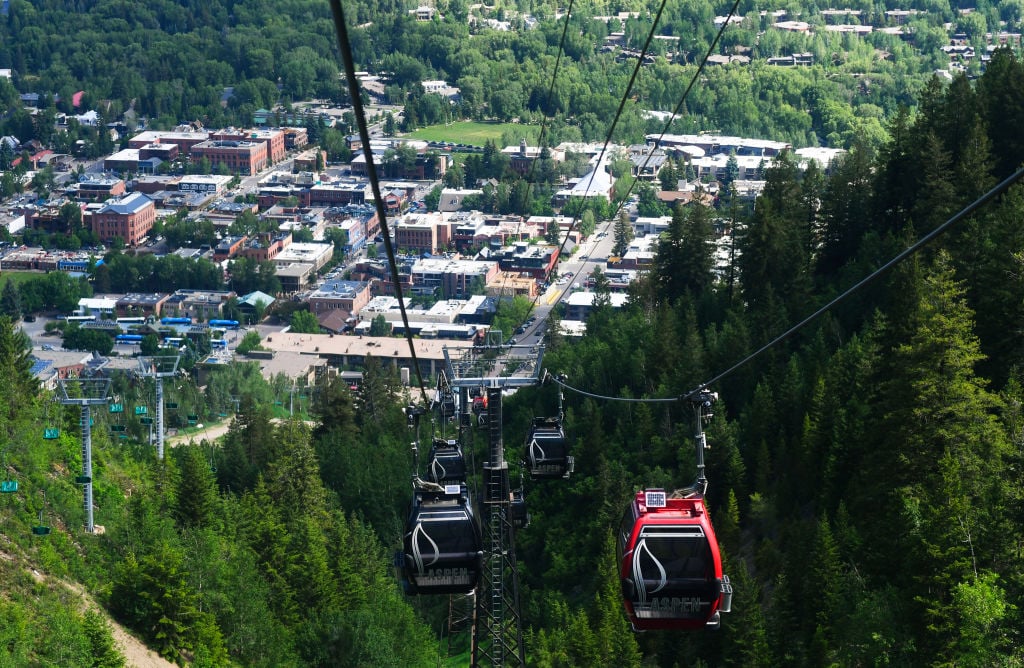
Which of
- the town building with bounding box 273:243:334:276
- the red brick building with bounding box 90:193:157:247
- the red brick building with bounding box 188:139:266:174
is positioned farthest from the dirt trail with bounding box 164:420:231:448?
the red brick building with bounding box 188:139:266:174

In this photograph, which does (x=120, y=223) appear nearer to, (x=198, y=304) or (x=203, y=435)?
(x=198, y=304)

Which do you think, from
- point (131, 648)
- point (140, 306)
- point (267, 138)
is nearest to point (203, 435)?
point (140, 306)

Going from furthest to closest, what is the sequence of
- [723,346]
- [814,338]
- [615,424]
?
[615,424] < [723,346] < [814,338]

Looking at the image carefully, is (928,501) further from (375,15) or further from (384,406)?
(375,15)

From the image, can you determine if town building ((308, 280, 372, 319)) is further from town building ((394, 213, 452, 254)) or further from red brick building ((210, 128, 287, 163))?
red brick building ((210, 128, 287, 163))

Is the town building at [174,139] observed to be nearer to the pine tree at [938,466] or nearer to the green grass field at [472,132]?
the green grass field at [472,132]

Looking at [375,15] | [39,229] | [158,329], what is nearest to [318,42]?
[375,15]
